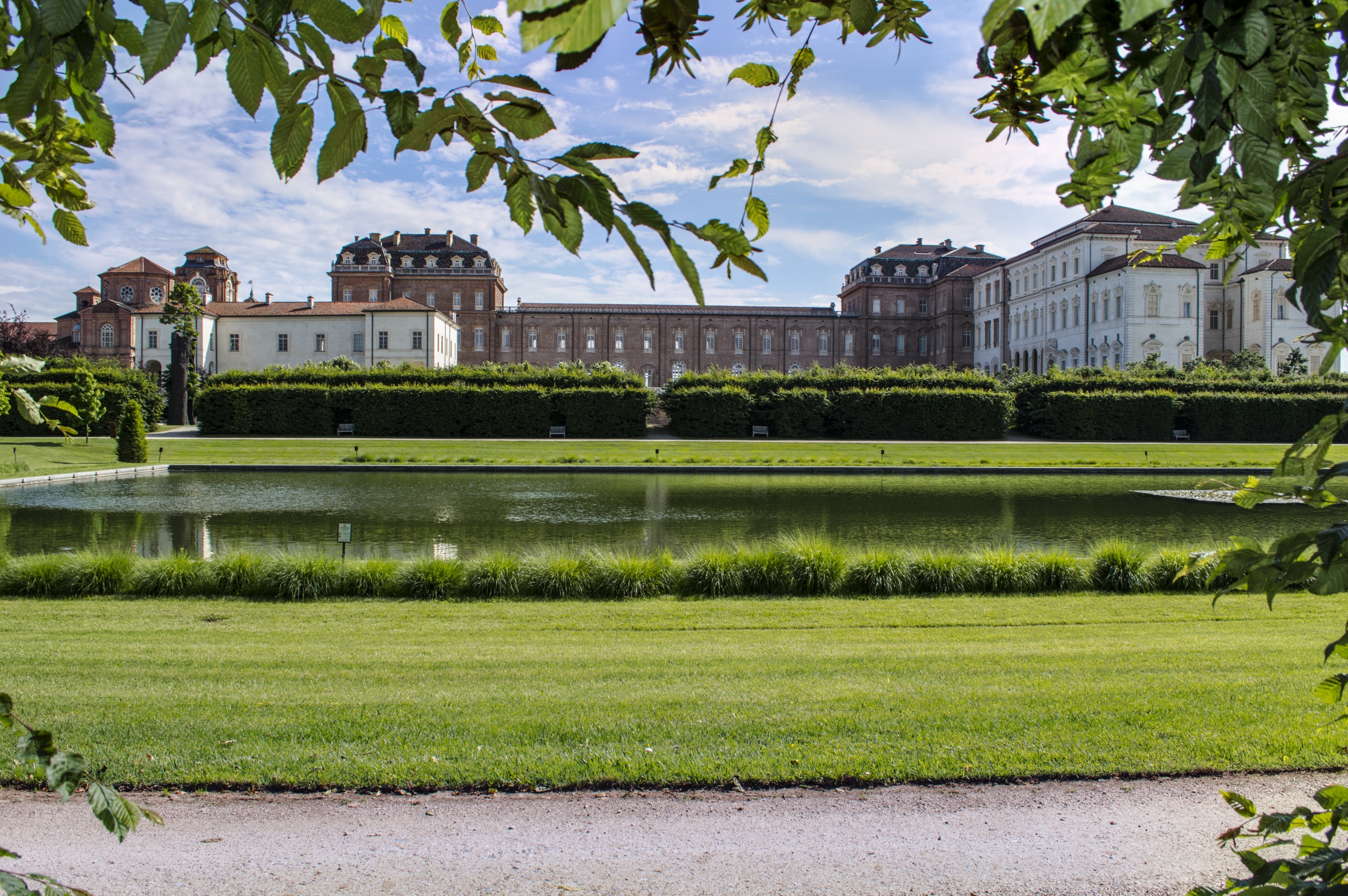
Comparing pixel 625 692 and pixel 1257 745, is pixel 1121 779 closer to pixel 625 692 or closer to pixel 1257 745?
pixel 1257 745

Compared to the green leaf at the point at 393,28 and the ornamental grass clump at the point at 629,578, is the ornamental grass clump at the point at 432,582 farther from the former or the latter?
the green leaf at the point at 393,28

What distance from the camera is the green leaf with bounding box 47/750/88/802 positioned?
1.38 meters

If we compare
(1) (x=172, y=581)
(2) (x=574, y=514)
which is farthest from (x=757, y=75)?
(2) (x=574, y=514)

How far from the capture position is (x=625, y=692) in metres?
4.75

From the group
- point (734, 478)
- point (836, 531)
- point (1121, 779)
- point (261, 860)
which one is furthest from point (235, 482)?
point (1121, 779)

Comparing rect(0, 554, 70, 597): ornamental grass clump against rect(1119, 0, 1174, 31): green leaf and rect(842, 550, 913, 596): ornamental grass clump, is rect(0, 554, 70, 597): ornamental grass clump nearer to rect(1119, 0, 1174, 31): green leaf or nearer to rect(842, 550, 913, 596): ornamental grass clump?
rect(842, 550, 913, 596): ornamental grass clump

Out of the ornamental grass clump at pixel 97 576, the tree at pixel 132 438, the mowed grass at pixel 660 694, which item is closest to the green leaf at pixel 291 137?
the mowed grass at pixel 660 694

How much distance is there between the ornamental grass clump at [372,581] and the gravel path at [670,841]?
478 cm

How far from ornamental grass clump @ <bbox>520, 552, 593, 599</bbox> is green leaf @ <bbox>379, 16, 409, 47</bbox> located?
7.02m

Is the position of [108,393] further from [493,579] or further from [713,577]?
[713,577]

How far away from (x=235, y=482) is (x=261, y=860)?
19.5m

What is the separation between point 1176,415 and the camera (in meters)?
38.5

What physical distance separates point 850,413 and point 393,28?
37.1 m

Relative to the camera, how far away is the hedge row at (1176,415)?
38062mm
